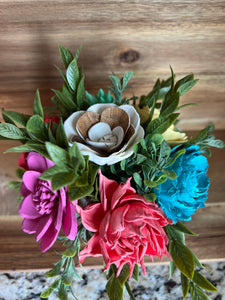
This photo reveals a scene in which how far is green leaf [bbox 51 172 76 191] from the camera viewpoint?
0.38 metres

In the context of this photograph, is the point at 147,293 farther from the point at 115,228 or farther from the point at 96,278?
the point at 115,228

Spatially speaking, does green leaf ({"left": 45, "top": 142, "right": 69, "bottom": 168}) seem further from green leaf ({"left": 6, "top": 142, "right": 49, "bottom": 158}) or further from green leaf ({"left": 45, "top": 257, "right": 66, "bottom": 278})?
green leaf ({"left": 45, "top": 257, "right": 66, "bottom": 278})

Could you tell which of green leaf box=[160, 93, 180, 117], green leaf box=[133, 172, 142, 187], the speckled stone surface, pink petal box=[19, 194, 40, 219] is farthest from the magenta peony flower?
the speckled stone surface

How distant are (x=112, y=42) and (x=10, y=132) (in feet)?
1.30

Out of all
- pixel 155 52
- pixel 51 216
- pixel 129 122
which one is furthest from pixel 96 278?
pixel 155 52

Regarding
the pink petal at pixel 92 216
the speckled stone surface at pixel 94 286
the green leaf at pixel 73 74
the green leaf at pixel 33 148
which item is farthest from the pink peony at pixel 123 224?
the speckled stone surface at pixel 94 286

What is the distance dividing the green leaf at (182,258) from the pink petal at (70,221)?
0.19 metres

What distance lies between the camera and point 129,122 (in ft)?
1.63

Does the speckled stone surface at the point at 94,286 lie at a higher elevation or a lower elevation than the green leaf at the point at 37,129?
lower

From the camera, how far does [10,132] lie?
0.48 m

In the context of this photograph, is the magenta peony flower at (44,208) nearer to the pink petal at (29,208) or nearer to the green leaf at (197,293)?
the pink petal at (29,208)

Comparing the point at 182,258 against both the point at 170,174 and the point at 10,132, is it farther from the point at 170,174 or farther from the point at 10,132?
the point at 10,132

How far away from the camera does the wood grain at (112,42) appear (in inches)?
27.0

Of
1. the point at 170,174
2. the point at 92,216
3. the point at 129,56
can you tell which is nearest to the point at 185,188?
the point at 170,174
